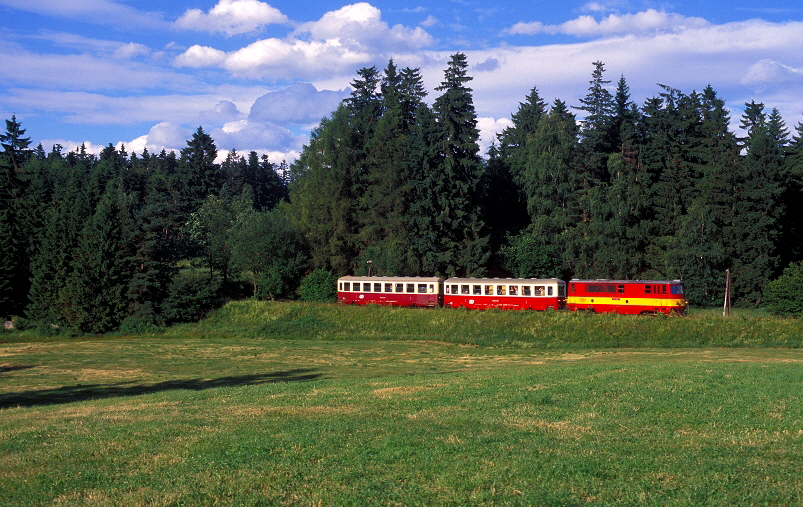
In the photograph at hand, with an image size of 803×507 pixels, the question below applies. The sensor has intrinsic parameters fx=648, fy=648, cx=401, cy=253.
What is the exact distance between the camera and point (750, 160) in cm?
6556

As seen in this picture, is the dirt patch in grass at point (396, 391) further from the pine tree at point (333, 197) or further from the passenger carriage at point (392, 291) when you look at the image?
the pine tree at point (333, 197)

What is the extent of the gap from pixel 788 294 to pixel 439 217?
3298 centimetres

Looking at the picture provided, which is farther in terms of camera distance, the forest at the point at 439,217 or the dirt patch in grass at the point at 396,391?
the forest at the point at 439,217

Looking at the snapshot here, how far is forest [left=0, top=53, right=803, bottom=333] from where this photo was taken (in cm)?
6278

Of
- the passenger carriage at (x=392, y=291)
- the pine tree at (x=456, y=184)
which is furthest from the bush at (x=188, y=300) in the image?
the pine tree at (x=456, y=184)

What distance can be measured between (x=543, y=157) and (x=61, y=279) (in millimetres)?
51571

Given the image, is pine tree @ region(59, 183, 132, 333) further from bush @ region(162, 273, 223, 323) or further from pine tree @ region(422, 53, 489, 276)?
pine tree @ region(422, 53, 489, 276)

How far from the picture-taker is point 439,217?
6956 centimetres

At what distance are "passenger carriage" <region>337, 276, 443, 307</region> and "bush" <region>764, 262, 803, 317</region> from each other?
28052 mm

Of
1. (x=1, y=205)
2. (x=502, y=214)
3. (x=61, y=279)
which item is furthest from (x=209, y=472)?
(x=502, y=214)

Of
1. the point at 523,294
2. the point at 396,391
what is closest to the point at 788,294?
the point at 523,294

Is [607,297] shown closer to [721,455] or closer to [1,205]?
[721,455]

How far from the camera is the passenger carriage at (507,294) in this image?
177 ft

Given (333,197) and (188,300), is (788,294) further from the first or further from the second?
(188,300)
